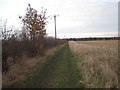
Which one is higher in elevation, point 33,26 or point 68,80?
point 33,26

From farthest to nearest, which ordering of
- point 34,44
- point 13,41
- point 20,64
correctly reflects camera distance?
point 34,44, point 20,64, point 13,41

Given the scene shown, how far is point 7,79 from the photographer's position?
9117 millimetres

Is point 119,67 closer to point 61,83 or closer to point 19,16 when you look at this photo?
point 61,83

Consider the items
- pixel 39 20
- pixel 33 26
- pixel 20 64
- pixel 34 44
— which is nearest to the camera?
pixel 20 64

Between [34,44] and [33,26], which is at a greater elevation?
[33,26]

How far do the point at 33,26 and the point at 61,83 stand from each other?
54.6 feet

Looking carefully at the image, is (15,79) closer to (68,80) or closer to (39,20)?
(68,80)

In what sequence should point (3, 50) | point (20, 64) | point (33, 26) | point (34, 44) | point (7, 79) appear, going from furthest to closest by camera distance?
point (33, 26)
point (34, 44)
point (20, 64)
point (3, 50)
point (7, 79)

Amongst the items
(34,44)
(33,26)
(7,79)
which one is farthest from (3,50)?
(33,26)

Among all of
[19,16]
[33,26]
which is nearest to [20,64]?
[33,26]

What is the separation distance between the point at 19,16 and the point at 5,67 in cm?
1578

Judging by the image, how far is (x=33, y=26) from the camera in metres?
24.2

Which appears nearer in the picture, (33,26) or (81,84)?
(81,84)

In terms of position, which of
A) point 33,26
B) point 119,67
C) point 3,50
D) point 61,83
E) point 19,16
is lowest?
point 61,83
